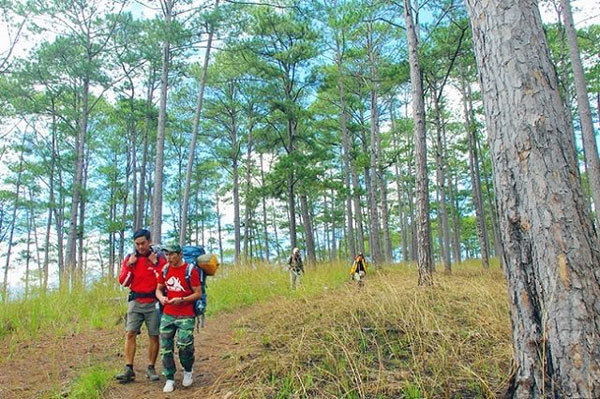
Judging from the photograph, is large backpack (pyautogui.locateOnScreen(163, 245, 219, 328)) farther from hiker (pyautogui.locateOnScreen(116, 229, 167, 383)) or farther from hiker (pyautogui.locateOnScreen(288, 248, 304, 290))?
hiker (pyautogui.locateOnScreen(288, 248, 304, 290))

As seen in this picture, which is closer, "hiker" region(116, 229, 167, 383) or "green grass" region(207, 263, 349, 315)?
"hiker" region(116, 229, 167, 383)

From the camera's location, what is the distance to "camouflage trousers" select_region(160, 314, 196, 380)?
3.97m

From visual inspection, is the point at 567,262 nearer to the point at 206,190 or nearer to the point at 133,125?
the point at 133,125

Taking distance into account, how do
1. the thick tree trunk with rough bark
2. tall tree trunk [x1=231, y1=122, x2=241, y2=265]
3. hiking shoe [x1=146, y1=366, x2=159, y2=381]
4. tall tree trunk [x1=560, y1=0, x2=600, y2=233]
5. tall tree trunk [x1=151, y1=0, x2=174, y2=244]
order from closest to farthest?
1. the thick tree trunk with rough bark
2. hiking shoe [x1=146, y1=366, x2=159, y2=381]
3. tall tree trunk [x1=560, y1=0, x2=600, y2=233]
4. tall tree trunk [x1=151, y1=0, x2=174, y2=244]
5. tall tree trunk [x1=231, y1=122, x2=241, y2=265]

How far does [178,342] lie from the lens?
13.1ft

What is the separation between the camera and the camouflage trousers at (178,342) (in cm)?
397

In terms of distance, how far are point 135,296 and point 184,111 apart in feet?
Answer: 65.6

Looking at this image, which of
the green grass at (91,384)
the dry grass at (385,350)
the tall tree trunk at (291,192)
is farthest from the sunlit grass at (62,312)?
the tall tree trunk at (291,192)

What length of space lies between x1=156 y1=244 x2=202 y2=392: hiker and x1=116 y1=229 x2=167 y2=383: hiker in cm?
26

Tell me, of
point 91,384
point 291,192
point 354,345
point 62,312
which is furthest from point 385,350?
point 291,192

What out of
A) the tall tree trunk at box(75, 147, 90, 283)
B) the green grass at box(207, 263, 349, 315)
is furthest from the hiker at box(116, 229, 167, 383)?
the tall tree trunk at box(75, 147, 90, 283)

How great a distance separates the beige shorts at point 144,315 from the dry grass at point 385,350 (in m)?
1.05

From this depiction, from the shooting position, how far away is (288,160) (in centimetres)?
1634

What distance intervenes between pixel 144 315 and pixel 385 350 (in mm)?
2783
